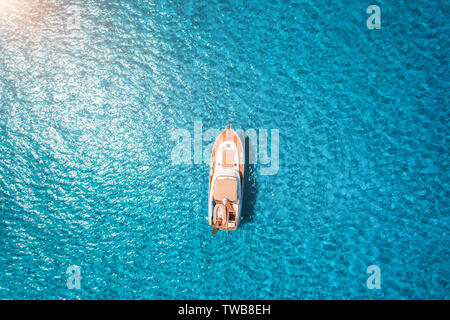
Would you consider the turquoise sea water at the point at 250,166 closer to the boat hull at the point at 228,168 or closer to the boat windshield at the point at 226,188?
the boat hull at the point at 228,168

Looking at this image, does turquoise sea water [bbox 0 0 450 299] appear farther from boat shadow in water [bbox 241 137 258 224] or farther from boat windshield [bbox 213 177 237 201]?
boat windshield [bbox 213 177 237 201]

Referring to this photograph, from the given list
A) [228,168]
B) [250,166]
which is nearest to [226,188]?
[228,168]

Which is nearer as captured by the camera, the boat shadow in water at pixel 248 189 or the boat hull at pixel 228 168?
the boat hull at pixel 228 168

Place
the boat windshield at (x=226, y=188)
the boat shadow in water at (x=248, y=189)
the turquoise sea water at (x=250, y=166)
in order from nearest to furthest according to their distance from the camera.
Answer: the boat windshield at (x=226, y=188) → the turquoise sea water at (x=250, y=166) → the boat shadow in water at (x=248, y=189)

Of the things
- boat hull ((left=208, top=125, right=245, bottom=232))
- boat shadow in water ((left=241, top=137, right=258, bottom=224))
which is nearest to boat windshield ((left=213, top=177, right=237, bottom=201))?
boat hull ((left=208, top=125, right=245, bottom=232))

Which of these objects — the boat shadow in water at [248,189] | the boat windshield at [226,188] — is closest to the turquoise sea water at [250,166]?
the boat shadow in water at [248,189]

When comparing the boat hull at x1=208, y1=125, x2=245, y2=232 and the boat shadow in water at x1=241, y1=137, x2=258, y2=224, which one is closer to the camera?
the boat hull at x1=208, y1=125, x2=245, y2=232
